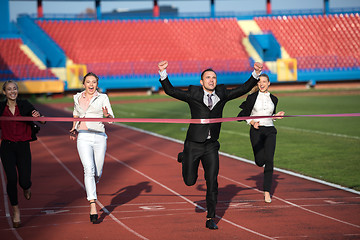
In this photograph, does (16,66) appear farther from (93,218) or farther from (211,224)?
(211,224)

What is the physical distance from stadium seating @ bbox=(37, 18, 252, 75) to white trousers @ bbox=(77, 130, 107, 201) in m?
39.2

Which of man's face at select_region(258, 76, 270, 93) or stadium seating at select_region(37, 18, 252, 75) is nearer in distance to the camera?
man's face at select_region(258, 76, 270, 93)

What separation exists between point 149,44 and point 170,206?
43.4 m

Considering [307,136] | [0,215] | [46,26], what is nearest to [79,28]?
[46,26]

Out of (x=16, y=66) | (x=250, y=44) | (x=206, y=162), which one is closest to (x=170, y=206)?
(x=206, y=162)

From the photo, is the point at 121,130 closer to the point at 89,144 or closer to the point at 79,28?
the point at 89,144

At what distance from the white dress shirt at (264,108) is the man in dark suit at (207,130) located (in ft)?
5.64

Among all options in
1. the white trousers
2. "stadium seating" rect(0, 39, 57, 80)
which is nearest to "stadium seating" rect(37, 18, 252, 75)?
"stadium seating" rect(0, 39, 57, 80)

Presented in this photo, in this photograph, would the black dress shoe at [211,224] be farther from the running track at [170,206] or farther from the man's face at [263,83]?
the man's face at [263,83]

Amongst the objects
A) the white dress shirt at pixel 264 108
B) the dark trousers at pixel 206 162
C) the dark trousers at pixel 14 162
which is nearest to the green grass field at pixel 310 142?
the white dress shirt at pixel 264 108

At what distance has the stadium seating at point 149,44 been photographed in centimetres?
4906

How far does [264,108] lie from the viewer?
9.45m

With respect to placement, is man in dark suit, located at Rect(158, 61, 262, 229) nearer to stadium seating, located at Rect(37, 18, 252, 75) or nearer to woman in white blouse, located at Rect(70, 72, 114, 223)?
woman in white blouse, located at Rect(70, 72, 114, 223)

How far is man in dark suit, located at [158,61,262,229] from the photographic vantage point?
7.56 metres
